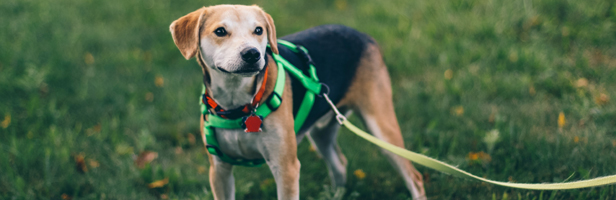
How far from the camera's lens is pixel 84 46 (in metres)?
5.74

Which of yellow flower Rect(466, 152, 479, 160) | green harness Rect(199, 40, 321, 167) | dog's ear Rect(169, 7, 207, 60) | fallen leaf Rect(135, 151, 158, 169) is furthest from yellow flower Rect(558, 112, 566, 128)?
fallen leaf Rect(135, 151, 158, 169)

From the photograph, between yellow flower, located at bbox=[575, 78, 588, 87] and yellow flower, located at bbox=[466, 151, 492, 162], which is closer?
yellow flower, located at bbox=[466, 151, 492, 162]

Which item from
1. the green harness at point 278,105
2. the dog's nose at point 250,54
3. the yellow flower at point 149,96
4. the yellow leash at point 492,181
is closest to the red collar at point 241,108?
the green harness at point 278,105

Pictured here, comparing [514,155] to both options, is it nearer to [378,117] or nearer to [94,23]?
[378,117]

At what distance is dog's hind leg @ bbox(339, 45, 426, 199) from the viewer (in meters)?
3.10

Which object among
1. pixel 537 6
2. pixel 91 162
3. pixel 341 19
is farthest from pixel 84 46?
pixel 537 6

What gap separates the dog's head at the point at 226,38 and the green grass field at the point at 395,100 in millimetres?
1243

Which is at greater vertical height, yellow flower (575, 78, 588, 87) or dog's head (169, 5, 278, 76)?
dog's head (169, 5, 278, 76)

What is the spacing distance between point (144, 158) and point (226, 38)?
6.85ft

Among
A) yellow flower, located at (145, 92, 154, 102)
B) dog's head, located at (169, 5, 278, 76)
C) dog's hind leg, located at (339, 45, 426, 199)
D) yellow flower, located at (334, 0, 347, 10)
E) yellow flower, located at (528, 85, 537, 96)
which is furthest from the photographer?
yellow flower, located at (334, 0, 347, 10)

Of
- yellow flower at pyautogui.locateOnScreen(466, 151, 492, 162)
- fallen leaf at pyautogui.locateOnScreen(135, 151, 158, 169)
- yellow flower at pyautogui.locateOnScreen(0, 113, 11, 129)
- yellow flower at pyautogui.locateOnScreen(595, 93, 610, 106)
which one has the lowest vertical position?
yellow flower at pyautogui.locateOnScreen(595, 93, 610, 106)

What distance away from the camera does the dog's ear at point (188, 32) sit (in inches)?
91.6

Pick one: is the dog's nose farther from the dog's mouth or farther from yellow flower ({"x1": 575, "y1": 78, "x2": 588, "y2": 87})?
yellow flower ({"x1": 575, "y1": 78, "x2": 588, "y2": 87})

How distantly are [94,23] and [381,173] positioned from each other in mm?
4954
